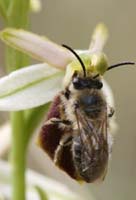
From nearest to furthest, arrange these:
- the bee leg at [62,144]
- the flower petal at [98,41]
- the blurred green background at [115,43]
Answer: the bee leg at [62,144] → the flower petal at [98,41] → the blurred green background at [115,43]

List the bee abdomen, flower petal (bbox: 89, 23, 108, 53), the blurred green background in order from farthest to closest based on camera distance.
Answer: the blurred green background, flower petal (bbox: 89, 23, 108, 53), the bee abdomen

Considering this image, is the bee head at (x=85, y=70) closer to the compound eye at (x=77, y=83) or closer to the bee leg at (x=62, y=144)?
the compound eye at (x=77, y=83)

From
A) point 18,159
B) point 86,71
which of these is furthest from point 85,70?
point 18,159

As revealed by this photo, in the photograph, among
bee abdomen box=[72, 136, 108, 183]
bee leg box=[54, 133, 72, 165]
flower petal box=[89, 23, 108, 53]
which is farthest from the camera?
flower petal box=[89, 23, 108, 53]

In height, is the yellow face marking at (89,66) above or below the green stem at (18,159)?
above

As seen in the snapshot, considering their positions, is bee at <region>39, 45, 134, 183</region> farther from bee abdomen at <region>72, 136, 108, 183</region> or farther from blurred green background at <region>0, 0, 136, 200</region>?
blurred green background at <region>0, 0, 136, 200</region>

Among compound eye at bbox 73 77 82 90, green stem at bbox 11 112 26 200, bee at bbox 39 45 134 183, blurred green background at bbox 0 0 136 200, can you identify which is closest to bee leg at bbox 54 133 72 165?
bee at bbox 39 45 134 183

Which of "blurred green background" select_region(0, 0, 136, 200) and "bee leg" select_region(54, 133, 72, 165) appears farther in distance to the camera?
"blurred green background" select_region(0, 0, 136, 200)

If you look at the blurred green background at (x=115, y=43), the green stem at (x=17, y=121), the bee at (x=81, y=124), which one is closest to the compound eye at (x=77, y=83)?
the bee at (x=81, y=124)

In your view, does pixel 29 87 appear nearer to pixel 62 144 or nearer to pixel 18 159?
pixel 62 144

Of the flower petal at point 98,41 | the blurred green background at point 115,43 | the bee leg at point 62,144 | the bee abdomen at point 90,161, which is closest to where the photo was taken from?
the bee abdomen at point 90,161
